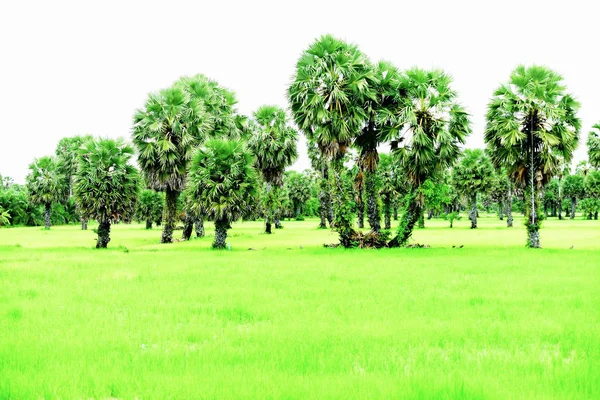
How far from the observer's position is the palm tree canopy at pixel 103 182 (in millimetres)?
28391

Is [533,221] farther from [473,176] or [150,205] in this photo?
[150,205]

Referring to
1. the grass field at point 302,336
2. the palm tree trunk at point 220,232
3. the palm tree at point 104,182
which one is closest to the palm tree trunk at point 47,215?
the palm tree at point 104,182

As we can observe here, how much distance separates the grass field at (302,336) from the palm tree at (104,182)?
14106 millimetres

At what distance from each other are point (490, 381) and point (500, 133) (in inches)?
895

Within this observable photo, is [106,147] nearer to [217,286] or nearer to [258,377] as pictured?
[217,286]

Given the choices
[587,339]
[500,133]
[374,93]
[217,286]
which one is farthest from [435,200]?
[587,339]

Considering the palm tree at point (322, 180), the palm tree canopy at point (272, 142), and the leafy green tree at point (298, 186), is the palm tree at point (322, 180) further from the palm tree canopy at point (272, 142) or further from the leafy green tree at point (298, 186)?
the leafy green tree at point (298, 186)

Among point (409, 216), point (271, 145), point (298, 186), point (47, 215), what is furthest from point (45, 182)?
point (409, 216)

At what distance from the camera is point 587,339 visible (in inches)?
272

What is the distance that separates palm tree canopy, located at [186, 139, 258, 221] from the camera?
87.2 ft

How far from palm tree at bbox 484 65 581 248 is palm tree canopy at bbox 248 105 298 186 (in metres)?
26.0

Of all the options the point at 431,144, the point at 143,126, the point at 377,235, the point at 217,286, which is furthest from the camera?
the point at 143,126

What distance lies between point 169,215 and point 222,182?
33.3 ft

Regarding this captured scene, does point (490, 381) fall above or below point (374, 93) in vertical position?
below
